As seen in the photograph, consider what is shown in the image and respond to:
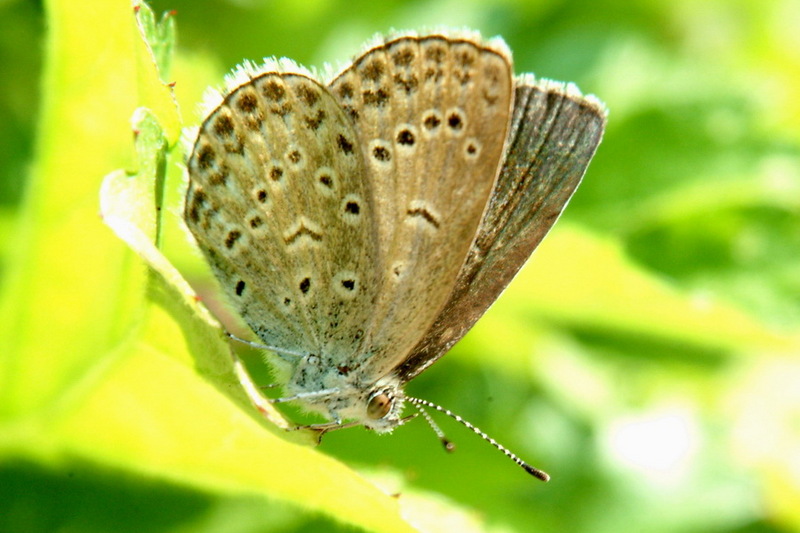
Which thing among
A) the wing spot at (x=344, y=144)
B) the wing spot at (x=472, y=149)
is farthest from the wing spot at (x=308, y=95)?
the wing spot at (x=472, y=149)

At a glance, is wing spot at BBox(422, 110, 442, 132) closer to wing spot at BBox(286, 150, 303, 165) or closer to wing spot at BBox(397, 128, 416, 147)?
wing spot at BBox(397, 128, 416, 147)

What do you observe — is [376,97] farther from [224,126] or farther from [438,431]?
[438,431]

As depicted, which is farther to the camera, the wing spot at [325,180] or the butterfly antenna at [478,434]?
the butterfly antenna at [478,434]

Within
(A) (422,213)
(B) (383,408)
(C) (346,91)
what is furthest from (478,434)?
(C) (346,91)

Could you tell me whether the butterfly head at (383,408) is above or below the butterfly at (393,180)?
below

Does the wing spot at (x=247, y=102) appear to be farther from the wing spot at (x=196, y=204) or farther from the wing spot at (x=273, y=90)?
the wing spot at (x=196, y=204)

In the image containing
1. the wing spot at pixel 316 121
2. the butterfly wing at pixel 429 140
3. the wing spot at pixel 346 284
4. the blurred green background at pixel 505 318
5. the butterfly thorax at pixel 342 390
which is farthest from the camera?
the butterfly thorax at pixel 342 390

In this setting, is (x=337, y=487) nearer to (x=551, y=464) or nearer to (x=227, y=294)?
(x=227, y=294)
